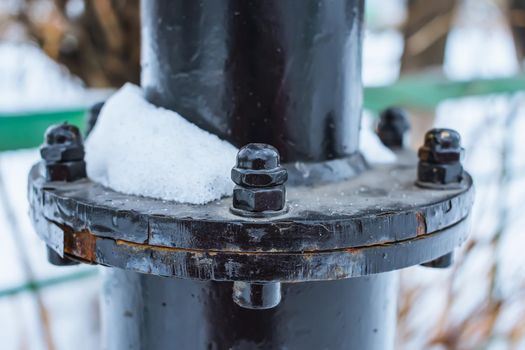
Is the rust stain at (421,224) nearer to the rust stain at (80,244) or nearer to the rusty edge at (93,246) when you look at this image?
the rusty edge at (93,246)

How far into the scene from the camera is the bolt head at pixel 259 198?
0.73 meters

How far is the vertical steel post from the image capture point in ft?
2.75

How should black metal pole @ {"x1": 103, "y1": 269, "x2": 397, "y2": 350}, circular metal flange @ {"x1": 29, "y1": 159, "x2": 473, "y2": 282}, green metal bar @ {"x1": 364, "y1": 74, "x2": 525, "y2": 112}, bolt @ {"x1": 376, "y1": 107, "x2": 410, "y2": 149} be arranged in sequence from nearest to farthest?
circular metal flange @ {"x1": 29, "y1": 159, "x2": 473, "y2": 282}
black metal pole @ {"x1": 103, "y1": 269, "x2": 397, "y2": 350}
bolt @ {"x1": 376, "y1": 107, "x2": 410, "y2": 149}
green metal bar @ {"x1": 364, "y1": 74, "x2": 525, "y2": 112}

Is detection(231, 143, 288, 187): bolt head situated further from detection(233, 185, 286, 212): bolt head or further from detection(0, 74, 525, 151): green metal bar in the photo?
detection(0, 74, 525, 151): green metal bar

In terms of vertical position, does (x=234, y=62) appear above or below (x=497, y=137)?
above

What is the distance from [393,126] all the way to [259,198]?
648 mm

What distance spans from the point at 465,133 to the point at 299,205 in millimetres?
2372

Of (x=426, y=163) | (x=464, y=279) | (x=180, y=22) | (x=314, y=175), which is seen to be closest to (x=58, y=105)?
(x=180, y=22)

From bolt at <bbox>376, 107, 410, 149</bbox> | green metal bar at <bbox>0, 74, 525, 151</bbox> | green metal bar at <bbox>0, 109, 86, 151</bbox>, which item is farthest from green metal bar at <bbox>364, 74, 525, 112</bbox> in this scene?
green metal bar at <bbox>0, 109, 86, 151</bbox>

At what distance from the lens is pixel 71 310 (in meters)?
3.20

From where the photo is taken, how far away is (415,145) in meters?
3.37

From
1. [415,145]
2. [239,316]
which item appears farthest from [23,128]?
[415,145]

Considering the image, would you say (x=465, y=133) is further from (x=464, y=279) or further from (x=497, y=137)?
(x=464, y=279)

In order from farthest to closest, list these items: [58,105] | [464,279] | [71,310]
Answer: [71,310] < [464,279] < [58,105]
